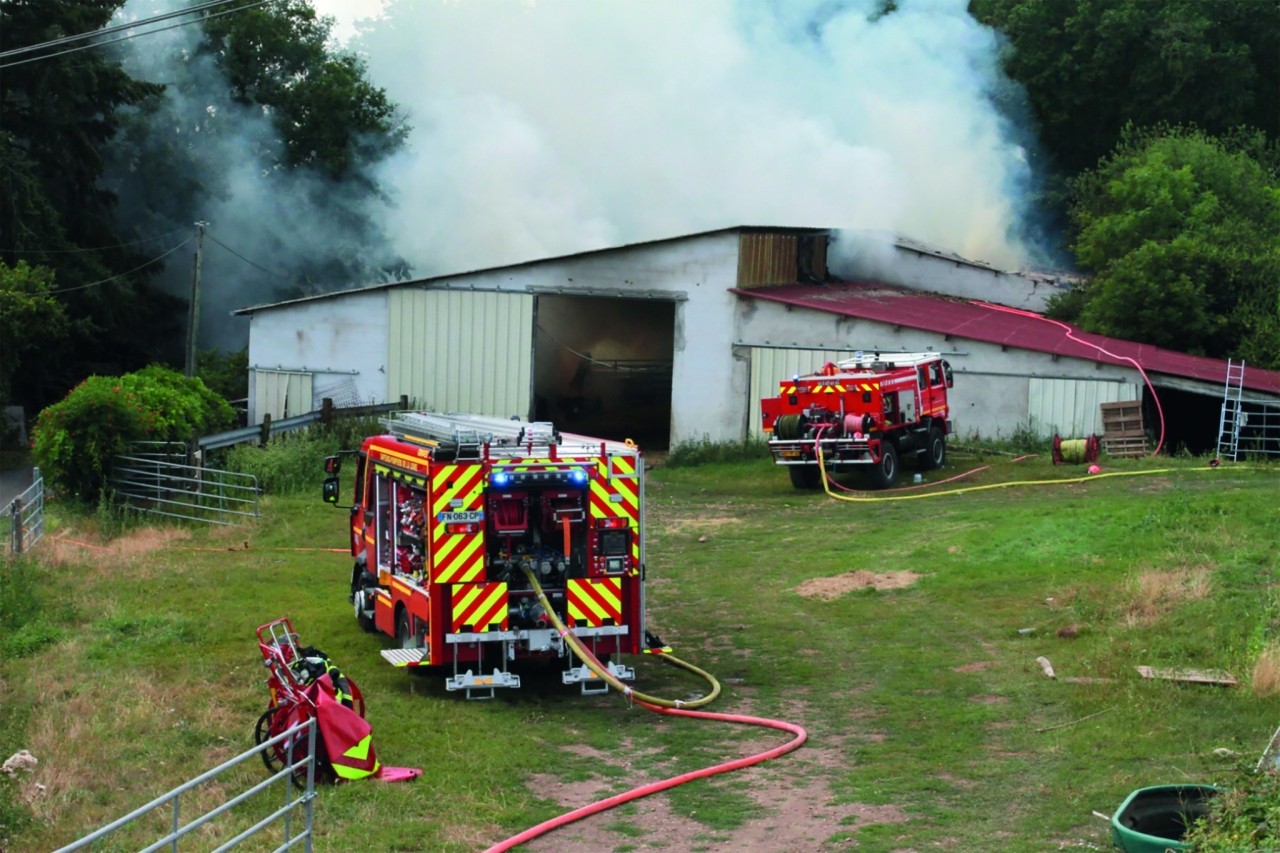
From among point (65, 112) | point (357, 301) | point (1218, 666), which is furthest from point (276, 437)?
point (1218, 666)

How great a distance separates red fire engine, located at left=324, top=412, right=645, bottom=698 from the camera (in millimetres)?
13984

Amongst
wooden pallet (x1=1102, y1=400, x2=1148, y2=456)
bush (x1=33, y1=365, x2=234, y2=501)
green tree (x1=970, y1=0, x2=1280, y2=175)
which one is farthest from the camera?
green tree (x1=970, y1=0, x2=1280, y2=175)

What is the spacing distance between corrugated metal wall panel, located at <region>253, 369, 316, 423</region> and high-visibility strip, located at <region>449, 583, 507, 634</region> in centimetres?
2450

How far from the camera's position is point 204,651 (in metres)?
16.6

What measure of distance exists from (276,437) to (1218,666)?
24252 millimetres

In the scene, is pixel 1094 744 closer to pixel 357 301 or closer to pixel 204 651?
pixel 204 651

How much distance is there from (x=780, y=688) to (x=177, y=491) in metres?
16.5

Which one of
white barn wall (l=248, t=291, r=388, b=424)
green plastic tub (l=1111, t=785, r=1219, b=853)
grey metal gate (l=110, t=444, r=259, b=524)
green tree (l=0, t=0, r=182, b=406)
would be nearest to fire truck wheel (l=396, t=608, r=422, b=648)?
green plastic tub (l=1111, t=785, r=1219, b=853)

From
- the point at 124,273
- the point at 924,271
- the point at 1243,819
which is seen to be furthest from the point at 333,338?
the point at 1243,819

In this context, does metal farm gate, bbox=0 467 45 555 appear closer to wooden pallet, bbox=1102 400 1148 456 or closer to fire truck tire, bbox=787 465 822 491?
fire truck tire, bbox=787 465 822 491

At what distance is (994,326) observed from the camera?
35719 mm

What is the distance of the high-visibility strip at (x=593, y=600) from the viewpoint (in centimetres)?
1412

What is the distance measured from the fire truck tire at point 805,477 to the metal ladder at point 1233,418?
763cm

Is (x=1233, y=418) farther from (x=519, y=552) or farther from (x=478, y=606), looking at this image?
(x=478, y=606)
